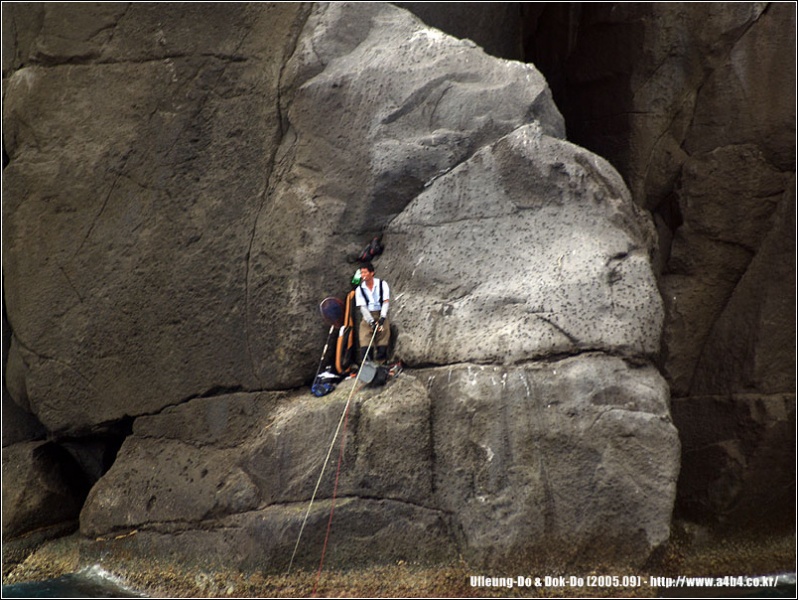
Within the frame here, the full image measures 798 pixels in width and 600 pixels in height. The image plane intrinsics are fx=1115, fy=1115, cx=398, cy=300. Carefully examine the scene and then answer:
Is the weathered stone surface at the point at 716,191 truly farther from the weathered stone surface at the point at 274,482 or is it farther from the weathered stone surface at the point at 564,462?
the weathered stone surface at the point at 274,482

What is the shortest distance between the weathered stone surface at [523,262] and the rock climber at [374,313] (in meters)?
0.09

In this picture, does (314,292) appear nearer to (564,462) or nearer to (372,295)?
(372,295)

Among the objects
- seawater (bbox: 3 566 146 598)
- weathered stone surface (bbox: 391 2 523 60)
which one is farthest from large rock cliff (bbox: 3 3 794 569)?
weathered stone surface (bbox: 391 2 523 60)

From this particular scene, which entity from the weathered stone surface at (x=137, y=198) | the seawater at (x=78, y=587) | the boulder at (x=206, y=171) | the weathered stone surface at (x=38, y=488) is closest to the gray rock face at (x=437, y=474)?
the seawater at (x=78, y=587)

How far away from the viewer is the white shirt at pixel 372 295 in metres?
6.59

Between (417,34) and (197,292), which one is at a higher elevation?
(417,34)

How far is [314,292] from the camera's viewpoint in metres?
6.71

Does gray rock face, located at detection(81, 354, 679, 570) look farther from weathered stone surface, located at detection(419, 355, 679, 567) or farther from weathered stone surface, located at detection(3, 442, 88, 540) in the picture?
weathered stone surface, located at detection(3, 442, 88, 540)

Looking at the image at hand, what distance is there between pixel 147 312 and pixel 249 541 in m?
1.61

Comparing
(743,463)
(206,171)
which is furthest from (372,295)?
(743,463)

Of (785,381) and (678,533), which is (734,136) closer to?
(785,381)

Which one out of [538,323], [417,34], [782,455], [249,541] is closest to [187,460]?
[249,541]

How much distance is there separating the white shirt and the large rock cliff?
0.10 metres

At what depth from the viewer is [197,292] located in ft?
22.6
